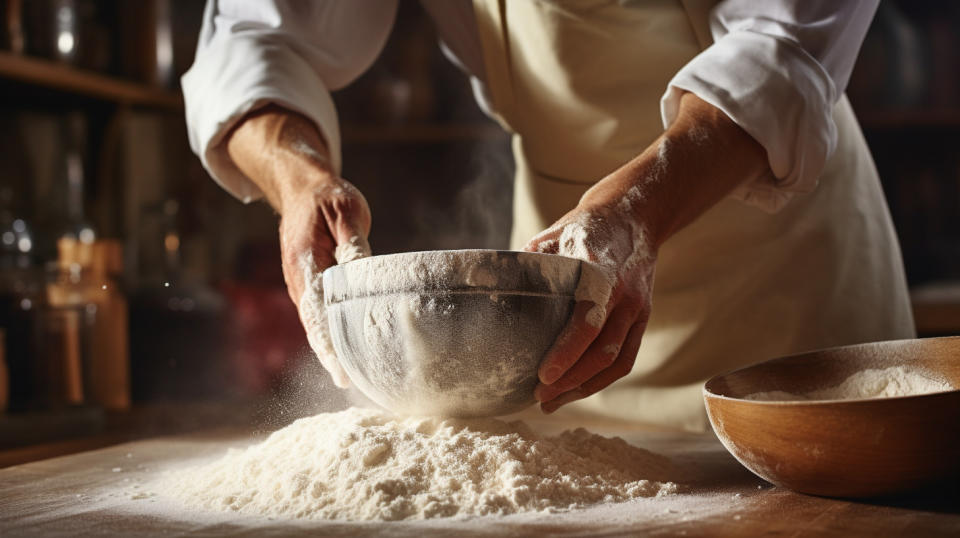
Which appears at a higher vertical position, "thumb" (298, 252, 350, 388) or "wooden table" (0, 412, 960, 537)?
"thumb" (298, 252, 350, 388)

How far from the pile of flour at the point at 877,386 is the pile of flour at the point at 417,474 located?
0.12m

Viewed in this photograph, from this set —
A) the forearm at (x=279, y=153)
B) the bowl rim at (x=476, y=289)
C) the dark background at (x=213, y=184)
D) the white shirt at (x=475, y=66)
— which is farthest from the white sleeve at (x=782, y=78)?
the dark background at (x=213, y=184)

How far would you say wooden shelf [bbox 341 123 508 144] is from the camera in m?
2.43

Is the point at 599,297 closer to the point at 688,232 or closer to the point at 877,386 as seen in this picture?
the point at 877,386

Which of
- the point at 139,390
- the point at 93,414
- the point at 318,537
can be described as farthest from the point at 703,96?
the point at 139,390

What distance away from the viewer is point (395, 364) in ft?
2.37

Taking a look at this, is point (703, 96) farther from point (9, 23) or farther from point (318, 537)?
point (9, 23)

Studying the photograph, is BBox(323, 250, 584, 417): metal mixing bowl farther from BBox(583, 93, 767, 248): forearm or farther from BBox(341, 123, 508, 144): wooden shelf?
BBox(341, 123, 508, 144): wooden shelf

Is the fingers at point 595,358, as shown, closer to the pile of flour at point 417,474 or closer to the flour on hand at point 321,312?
the pile of flour at point 417,474

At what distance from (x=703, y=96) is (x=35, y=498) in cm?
69

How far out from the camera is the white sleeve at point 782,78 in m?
0.86

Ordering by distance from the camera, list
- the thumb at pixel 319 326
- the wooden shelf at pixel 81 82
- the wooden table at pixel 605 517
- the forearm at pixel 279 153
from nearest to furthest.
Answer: the wooden table at pixel 605 517
the thumb at pixel 319 326
the forearm at pixel 279 153
the wooden shelf at pixel 81 82

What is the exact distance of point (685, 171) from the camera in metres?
0.84

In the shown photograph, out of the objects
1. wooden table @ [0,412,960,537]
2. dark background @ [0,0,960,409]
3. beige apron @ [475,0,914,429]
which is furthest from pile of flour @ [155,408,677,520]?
dark background @ [0,0,960,409]
